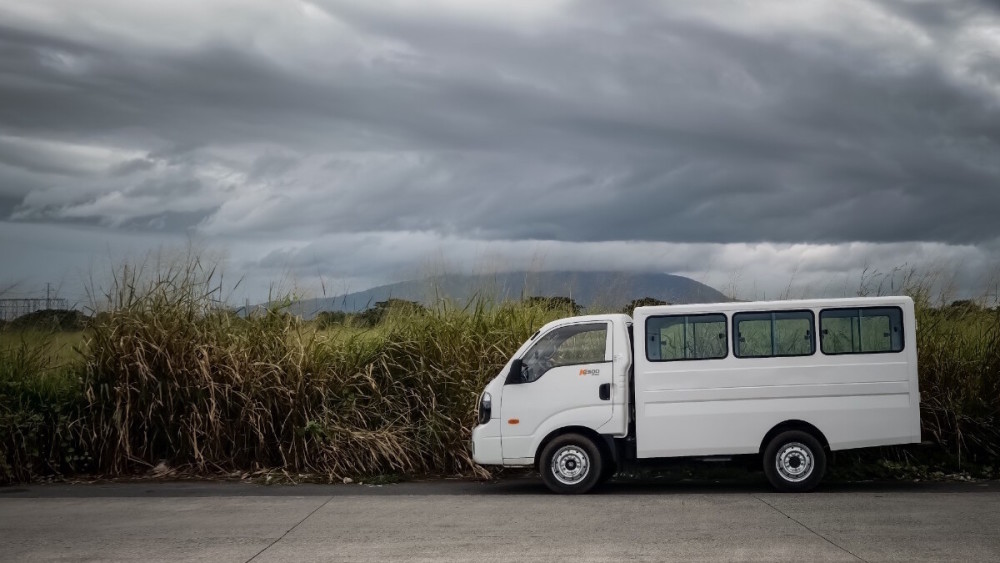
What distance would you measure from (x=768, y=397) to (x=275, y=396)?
275 inches

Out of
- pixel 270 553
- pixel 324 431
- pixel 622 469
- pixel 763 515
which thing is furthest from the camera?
pixel 324 431

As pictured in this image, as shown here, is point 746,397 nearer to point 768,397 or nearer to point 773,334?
point 768,397

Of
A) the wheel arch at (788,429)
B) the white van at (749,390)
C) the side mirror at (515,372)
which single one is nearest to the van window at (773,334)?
the white van at (749,390)

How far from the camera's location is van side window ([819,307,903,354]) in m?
12.5

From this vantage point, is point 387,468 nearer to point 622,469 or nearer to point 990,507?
point 622,469

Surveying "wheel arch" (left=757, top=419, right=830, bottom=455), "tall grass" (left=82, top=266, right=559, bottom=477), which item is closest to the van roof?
Answer: "wheel arch" (left=757, top=419, right=830, bottom=455)

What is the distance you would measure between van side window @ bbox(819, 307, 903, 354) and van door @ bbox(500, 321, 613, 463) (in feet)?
8.55

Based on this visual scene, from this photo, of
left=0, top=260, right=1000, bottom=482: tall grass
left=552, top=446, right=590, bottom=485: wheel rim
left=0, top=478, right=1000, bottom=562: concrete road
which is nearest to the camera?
left=0, top=478, right=1000, bottom=562: concrete road

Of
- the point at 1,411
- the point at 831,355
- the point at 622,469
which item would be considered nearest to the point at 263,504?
the point at 622,469

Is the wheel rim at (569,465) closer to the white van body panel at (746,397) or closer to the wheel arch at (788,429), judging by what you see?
the white van body panel at (746,397)

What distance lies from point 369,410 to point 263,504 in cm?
340

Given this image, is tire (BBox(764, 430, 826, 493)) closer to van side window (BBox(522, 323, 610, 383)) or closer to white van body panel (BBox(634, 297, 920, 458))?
white van body panel (BBox(634, 297, 920, 458))

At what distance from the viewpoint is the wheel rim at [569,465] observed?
41.7 feet

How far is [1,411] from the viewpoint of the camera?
591 inches
